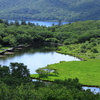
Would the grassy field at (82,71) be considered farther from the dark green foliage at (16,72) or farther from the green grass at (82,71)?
the dark green foliage at (16,72)

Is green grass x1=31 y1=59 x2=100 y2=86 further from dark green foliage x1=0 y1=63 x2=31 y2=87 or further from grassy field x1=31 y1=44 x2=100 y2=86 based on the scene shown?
dark green foliage x1=0 y1=63 x2=31 y2=87

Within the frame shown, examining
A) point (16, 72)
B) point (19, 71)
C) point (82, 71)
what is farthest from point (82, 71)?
point (16, 72)

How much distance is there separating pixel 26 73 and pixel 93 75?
2219 cm

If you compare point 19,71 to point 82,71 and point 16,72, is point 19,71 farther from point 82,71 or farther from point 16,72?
point 82,71

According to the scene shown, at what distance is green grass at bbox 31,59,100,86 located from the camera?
2798 inches

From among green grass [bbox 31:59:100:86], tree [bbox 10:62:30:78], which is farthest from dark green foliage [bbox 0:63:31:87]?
green grass [bbox 31:59:100:86]

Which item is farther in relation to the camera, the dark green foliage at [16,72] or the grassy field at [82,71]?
the grassy field at [82,71]

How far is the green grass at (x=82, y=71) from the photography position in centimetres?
7106

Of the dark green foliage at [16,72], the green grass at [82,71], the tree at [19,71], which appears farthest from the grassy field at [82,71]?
the dark green foliage at [16,72]

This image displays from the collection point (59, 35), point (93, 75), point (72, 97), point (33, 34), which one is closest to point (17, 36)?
point (33, 34)

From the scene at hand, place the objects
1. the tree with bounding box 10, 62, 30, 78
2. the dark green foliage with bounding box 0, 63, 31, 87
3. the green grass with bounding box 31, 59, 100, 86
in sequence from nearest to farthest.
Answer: the dark green foliage with bounding box 0, 63, 31, 87 → the tree with bounding box 10, 62, 30, 78 → the green grass with bounding box 31, 59, 100, 86

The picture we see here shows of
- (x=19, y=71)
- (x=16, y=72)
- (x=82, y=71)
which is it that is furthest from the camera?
(x=82, y=71)

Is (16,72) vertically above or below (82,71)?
above

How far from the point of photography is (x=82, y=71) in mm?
82500
